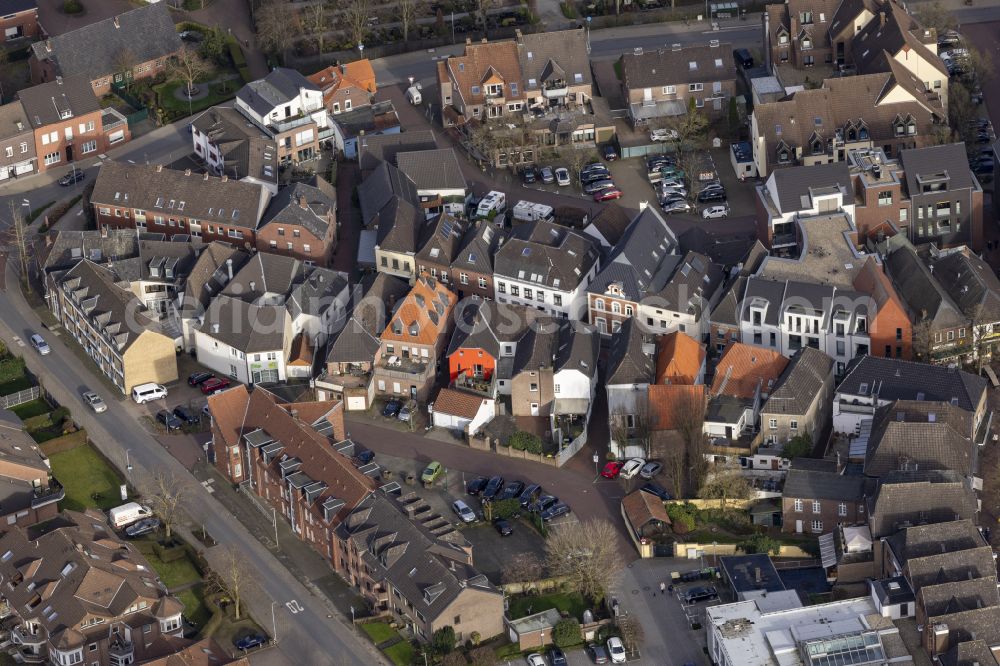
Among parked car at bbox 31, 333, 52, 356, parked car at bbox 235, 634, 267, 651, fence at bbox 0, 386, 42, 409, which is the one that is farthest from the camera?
parked car at bbox 31, 333, 52, 356

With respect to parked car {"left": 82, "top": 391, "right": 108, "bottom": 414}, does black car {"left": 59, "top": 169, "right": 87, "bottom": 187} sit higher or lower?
higher

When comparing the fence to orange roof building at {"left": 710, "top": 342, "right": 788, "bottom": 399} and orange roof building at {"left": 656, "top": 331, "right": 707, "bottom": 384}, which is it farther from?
orange roof building at {"left": 710, "top": 342, "right": 788, "bottom": 399}

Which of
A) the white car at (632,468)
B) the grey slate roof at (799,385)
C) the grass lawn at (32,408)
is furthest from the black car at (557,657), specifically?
the grass lawn at (32,408)

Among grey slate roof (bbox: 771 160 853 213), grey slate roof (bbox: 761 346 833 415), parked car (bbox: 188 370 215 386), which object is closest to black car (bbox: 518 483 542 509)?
grey slate roof (bbox: 761 346 833 415)

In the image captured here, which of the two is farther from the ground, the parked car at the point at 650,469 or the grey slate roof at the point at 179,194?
the grey slate roof at the point at 179,194

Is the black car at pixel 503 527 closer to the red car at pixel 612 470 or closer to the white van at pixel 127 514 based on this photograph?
the red car at pixel 612 470

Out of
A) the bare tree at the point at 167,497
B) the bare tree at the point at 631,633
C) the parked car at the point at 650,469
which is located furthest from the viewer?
the parked car at the point at 650,469
